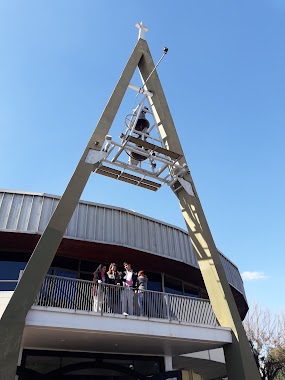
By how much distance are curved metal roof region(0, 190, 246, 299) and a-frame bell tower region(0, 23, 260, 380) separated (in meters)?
1.65

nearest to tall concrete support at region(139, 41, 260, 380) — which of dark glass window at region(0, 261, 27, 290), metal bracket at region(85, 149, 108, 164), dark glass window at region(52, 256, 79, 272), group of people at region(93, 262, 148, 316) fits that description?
group of people at region(93, 262, 148, 316)

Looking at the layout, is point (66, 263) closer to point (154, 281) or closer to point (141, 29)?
point (154, 281)

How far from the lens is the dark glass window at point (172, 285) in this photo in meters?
17.3

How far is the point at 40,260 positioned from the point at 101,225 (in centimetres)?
462

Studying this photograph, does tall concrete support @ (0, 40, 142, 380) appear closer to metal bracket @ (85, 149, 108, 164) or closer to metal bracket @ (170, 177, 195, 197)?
metal bracket @ (85, 149, 108, 164)

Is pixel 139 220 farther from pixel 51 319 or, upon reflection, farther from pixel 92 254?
pixel 51 319

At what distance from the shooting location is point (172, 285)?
17688 mm

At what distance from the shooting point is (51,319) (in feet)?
32.9

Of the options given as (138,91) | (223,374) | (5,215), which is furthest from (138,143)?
(223,374)

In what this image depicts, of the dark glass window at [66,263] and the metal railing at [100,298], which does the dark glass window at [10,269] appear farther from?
the metal railing at [100,298]

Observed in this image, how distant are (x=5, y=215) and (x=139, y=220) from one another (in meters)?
5.72

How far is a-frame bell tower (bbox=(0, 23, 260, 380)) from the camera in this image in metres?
9.66

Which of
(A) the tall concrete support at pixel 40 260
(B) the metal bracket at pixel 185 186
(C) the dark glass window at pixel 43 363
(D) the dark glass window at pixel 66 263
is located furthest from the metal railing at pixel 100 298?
(B) the metal bracket at pixel 185 186

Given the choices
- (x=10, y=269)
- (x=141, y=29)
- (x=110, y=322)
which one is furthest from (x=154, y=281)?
(x=141, y=29)
